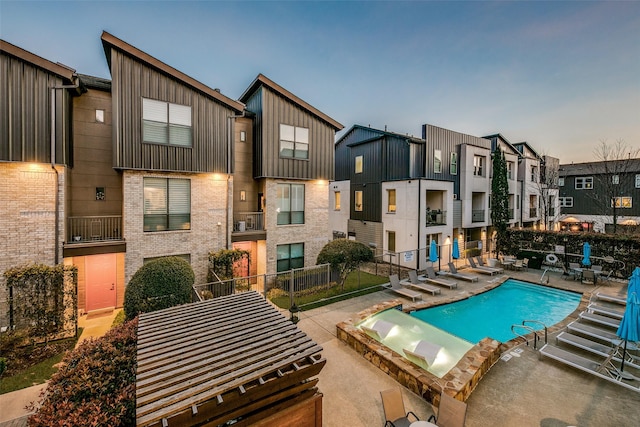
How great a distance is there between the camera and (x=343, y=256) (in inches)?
516

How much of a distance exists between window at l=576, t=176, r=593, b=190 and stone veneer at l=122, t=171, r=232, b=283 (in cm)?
4177

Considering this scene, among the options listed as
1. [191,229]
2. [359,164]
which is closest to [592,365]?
[191,229]

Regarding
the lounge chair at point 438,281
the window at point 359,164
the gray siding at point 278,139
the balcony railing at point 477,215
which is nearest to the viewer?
the lounge chair at point 438,281

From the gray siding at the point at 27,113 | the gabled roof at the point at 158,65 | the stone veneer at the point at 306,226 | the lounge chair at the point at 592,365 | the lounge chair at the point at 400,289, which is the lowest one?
the lounge chair at the point at 592,365

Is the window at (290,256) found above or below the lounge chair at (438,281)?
above

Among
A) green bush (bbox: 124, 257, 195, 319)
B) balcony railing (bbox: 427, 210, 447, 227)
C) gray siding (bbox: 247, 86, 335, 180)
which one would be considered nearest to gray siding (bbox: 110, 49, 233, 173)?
gray siding (bbox: 247, 86, 335, 180)

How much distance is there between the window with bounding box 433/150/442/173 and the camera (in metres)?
20.2

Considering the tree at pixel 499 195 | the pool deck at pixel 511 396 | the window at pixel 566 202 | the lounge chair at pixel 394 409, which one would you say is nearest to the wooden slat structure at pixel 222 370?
the lounge chair at pixel 394 409

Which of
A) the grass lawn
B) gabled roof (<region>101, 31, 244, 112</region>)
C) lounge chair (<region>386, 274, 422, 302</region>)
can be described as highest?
gabled roof (<region>101, 31, 244, 112</region>)

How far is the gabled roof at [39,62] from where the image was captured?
8484mm

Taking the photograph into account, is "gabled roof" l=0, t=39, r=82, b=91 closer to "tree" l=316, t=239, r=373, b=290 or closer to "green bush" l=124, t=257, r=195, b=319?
"green bush" l=124, t=257, r=195, b=319

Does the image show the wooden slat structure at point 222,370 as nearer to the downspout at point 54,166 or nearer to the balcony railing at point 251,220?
the downspout at point 54,166

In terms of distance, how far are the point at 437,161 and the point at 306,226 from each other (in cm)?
1215

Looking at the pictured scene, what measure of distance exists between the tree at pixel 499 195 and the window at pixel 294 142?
16839 millimetres
